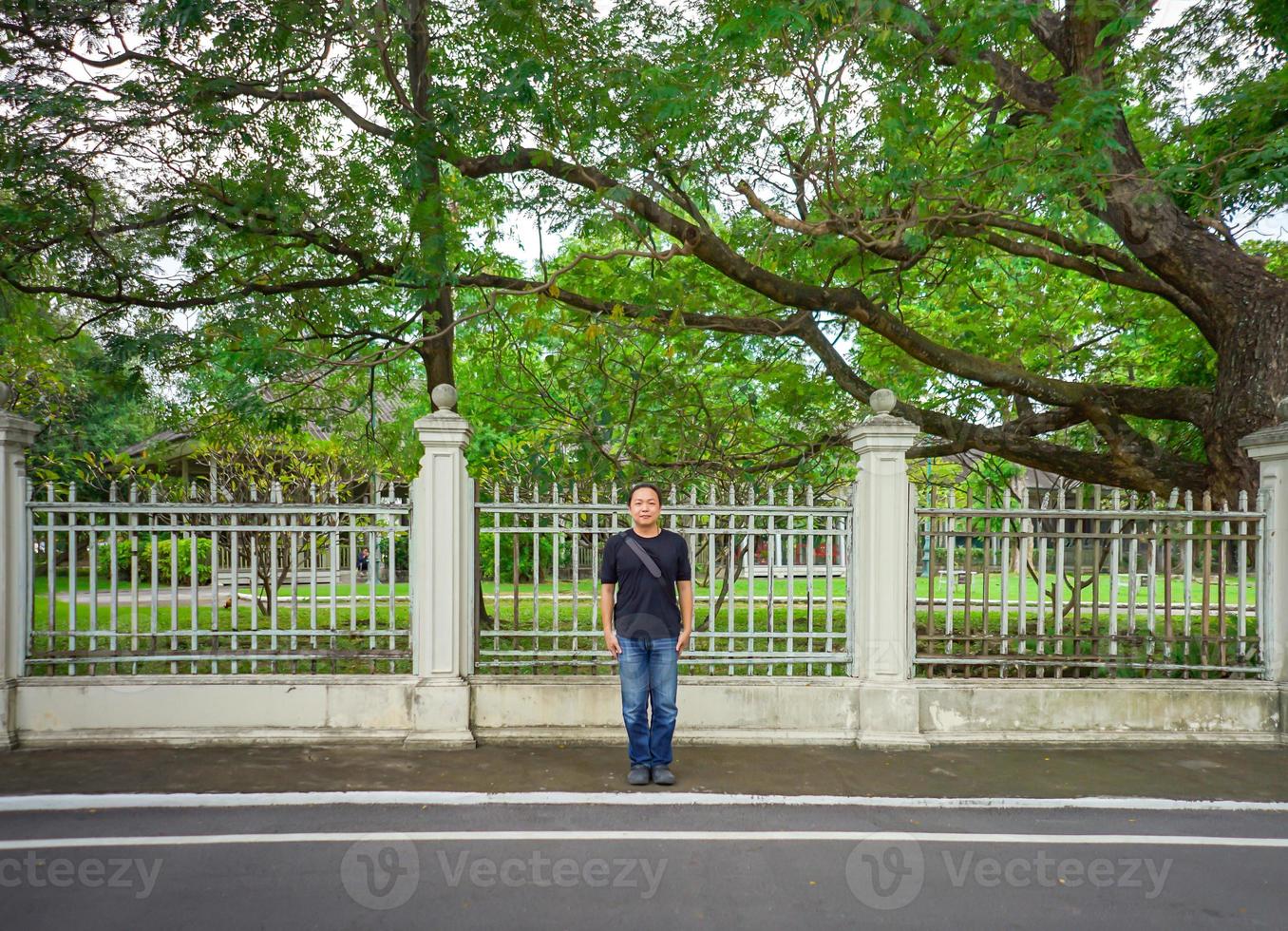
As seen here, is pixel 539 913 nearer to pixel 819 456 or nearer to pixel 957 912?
pixel 957 912

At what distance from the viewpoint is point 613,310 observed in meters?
8.28

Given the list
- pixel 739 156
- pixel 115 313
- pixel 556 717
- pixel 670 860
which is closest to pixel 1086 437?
pixel 739 156

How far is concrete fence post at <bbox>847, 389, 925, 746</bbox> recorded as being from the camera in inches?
247

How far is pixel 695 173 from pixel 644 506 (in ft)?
13.4

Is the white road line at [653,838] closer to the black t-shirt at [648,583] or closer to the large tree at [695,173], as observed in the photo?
the black t-shirt at [648,583]

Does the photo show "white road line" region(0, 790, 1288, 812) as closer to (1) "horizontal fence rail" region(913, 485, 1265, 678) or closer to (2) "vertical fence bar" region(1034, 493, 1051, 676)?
(1) "horizontal fence rail" region(913, 485, 1265, 678)

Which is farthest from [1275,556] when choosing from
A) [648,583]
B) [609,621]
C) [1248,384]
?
[609,621]

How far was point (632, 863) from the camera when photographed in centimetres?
418

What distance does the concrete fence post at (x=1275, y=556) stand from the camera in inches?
254

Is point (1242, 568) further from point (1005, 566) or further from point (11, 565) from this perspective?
point (11, 565)

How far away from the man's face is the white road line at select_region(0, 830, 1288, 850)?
5.92 feet

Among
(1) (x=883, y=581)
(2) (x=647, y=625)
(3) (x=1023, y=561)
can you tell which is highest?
(3) (x=1023, y=561)

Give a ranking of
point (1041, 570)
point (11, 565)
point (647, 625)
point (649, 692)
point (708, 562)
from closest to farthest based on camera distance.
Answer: point (647, 625), point (649, 692), point (11, 565), point (708, 562), point (1041, 570)

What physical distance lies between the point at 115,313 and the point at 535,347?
17.2 ft
